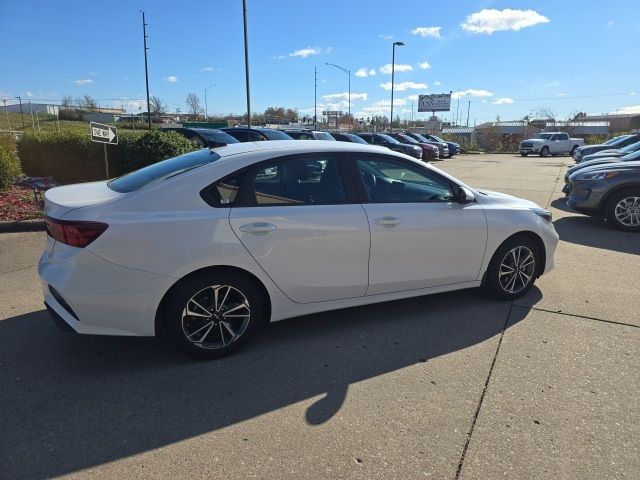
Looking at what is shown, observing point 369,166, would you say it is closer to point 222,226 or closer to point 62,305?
point 222,226

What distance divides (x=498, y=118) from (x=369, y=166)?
54.2 metres

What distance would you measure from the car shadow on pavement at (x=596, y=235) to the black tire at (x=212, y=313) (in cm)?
580

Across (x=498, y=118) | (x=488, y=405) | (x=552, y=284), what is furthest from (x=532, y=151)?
(x=488, y=405)

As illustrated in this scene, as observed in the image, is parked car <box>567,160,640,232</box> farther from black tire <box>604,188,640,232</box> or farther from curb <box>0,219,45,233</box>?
curb <box>0,219,45,233</box>

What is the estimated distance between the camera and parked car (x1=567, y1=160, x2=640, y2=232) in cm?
812

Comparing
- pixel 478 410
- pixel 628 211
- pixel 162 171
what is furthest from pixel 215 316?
pixel 628 211

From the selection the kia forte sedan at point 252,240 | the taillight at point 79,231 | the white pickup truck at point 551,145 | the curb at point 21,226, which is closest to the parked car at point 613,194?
the kia forte sedan at point 252,240

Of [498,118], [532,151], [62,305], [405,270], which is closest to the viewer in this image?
[62,305]

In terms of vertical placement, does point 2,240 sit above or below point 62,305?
below

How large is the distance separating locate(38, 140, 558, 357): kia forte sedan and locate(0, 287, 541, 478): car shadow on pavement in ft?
0.91

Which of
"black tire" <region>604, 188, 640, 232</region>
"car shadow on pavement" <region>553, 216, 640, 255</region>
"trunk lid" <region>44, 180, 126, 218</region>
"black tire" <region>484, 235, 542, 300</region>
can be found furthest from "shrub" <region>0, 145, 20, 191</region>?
"black tire" <region>604, 188, 640, 232</region>

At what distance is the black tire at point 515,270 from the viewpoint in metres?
4.60

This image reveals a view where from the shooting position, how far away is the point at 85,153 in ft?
38.0

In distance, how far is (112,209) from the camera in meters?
3.23
